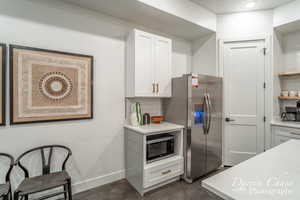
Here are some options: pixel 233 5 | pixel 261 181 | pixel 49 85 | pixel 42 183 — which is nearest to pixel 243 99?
pixel 233 5

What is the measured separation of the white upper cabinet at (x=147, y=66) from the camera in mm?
2447

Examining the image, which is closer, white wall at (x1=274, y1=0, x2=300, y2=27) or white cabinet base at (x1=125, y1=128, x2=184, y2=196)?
white cabinet base at (x1=125, y1=128, x2=184, y2=196)

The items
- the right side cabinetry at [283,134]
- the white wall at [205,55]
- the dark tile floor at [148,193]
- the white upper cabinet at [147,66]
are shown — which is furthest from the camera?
the white wall at [205,55]

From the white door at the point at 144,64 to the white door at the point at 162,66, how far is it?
108 millimetres

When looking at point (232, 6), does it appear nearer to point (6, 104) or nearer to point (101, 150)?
point (101, 150)

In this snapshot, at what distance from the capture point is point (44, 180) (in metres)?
1.72

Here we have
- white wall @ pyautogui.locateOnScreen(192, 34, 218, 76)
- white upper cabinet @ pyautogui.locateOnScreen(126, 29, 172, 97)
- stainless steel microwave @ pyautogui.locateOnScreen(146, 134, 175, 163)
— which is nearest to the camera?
stainless steel microwave @ pyautogui.locateOnScreen(146, 134, 175, 163)

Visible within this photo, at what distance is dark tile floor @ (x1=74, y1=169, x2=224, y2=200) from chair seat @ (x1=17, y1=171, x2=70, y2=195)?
57 centimetres

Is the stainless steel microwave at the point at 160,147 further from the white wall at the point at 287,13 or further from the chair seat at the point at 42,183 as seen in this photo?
the white wall at the point at 287,13

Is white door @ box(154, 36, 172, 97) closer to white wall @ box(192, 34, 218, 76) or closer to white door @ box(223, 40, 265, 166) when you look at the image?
white wall @ box(192, 34, 218, 76)

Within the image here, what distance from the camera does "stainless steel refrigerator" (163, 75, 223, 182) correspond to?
2504mm

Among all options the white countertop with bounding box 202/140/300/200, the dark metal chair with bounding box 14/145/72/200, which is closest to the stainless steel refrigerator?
the white countertop with bounding box 202/140/300/200

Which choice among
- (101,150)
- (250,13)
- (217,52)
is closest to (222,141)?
(217,52)

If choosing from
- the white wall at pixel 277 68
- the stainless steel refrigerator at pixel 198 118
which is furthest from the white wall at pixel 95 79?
the white wall at pixel 277 68
